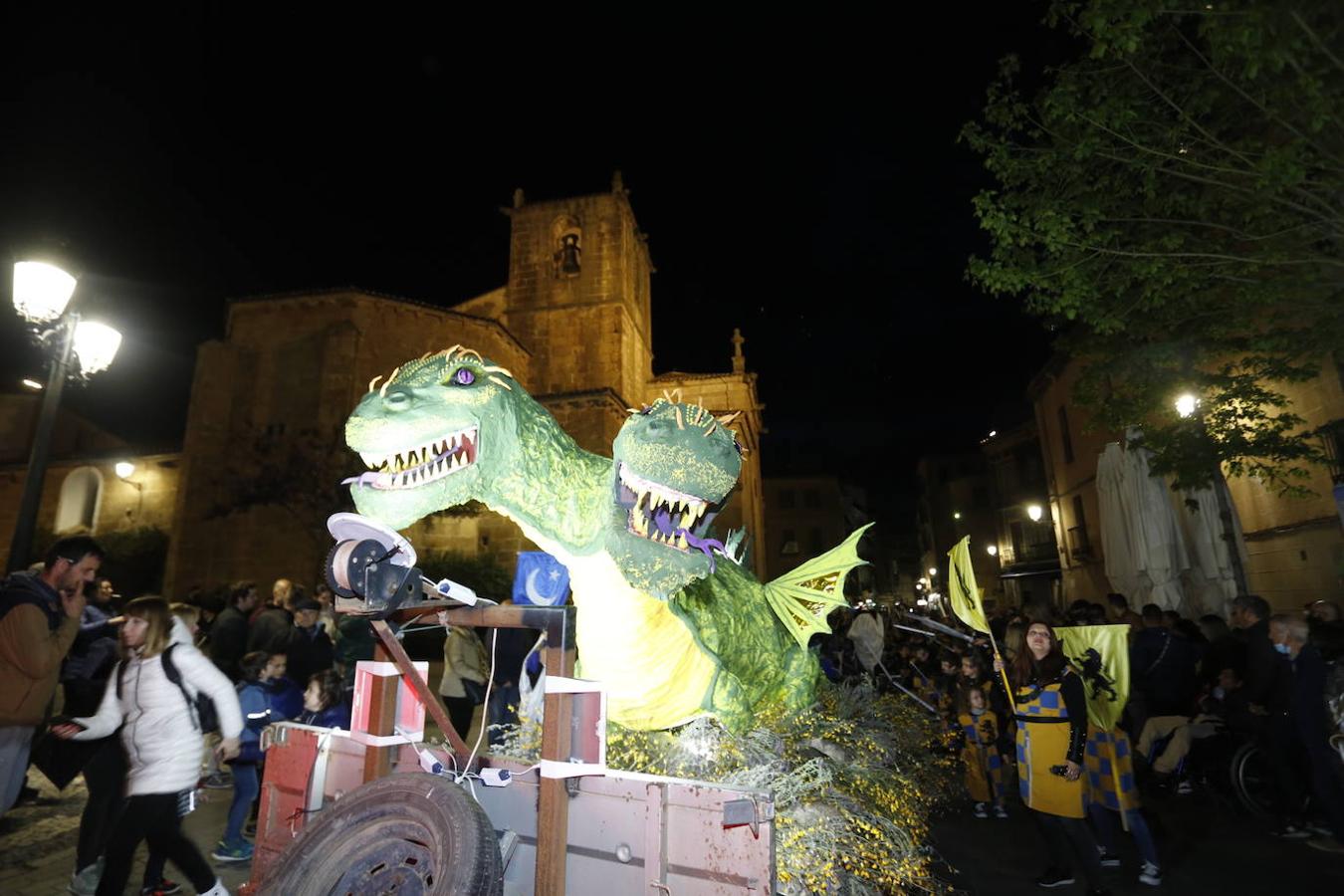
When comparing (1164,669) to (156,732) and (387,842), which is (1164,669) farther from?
(156,732)

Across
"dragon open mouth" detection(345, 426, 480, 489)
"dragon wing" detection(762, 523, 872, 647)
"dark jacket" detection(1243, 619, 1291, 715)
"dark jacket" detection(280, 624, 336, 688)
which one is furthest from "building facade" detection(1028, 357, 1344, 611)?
"dark jacket" detection(280, 624, 336, 688)

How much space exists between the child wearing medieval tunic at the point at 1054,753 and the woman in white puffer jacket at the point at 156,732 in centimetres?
426

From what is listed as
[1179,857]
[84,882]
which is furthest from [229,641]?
[1179,857]

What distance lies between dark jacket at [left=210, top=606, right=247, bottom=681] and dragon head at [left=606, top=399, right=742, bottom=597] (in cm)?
538

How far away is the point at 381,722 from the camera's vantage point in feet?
7.84

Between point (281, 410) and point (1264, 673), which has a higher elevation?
point (281, 410)

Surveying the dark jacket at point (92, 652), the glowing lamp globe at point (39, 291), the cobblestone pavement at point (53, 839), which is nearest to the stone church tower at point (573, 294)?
the glowing lamp globe at point (39, 291)

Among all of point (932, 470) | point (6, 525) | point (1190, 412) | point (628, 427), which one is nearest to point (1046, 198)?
point (1190, 412)

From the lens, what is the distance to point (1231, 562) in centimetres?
807

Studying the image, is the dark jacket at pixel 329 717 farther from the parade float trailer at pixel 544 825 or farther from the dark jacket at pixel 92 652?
the parade float trailer at pixel 544 825

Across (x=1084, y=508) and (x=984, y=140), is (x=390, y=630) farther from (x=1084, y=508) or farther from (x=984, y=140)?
(x=1084, y=508)

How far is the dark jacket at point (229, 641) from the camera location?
20.2 feet

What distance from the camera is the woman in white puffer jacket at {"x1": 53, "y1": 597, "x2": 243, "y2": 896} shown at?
3.18 metres

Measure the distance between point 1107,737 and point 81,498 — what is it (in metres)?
26.4
